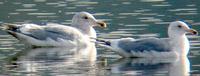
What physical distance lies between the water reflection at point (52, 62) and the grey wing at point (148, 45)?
101cm

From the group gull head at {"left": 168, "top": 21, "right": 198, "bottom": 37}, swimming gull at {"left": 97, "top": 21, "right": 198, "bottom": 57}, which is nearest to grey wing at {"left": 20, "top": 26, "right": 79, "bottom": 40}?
swimming gull at {"left": 97, "top": 21, "right": 198, "bottom": 57}

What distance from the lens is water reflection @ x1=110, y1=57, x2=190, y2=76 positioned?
2213 centimetres

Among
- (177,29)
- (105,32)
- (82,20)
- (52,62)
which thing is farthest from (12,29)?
(177,29)

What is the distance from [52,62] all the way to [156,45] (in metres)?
2.39

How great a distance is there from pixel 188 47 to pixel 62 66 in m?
3.24

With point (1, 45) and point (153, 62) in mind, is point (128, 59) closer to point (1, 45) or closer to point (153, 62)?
point (153, 62)

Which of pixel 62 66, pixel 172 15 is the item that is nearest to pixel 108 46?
pixel 62 66

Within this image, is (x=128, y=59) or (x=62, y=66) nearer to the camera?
(x=62, y=66)

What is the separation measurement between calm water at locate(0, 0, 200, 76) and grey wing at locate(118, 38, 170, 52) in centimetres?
29

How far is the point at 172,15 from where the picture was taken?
31031 millimetres

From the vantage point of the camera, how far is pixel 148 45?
2458 cm

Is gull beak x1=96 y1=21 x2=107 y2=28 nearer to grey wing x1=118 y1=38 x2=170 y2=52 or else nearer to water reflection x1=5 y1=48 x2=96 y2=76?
water reflection x1=5 y1=48 x2=96 y2=76

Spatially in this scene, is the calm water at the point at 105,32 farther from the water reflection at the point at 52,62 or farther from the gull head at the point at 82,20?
the gull head at the point at 82,20

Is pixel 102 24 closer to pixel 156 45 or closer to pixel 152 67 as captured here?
pixel 156 45
